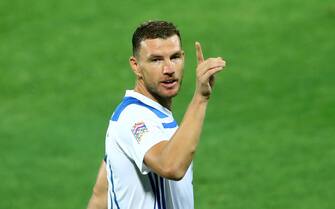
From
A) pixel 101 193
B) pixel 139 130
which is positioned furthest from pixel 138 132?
pixel 101 193

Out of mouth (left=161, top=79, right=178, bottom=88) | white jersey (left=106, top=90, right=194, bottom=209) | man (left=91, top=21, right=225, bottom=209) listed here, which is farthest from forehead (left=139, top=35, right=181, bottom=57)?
white jersey (left=106, top=90, right=194, bottom=209)

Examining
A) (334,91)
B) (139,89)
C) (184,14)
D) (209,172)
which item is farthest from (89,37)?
(139,89)

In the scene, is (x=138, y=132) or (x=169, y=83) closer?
(x=138, y=132)

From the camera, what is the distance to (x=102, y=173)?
876cm

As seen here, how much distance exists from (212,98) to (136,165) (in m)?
9.14

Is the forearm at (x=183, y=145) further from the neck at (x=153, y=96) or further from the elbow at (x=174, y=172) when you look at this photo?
the neck at (x=153, y=96)

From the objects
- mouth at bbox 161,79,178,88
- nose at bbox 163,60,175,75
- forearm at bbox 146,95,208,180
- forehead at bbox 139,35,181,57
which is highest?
forehead at bbox 139,35,181,57

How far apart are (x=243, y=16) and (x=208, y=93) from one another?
39.8ft

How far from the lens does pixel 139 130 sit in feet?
23.4

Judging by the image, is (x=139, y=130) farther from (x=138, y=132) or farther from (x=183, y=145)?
(x=183, y=145)

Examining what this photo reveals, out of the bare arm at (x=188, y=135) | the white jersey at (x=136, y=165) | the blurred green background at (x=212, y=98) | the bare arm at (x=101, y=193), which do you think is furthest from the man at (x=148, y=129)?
the blurred green background at (x=212, y=98)

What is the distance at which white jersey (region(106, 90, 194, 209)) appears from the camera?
23.7ft

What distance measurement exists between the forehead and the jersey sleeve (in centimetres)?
32

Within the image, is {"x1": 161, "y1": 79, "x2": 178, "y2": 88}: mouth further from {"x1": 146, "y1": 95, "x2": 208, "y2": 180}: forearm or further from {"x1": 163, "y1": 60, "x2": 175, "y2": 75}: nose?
{"x1": 146, "y1": 95, "x2": 208, "y2": 180}: forearm
